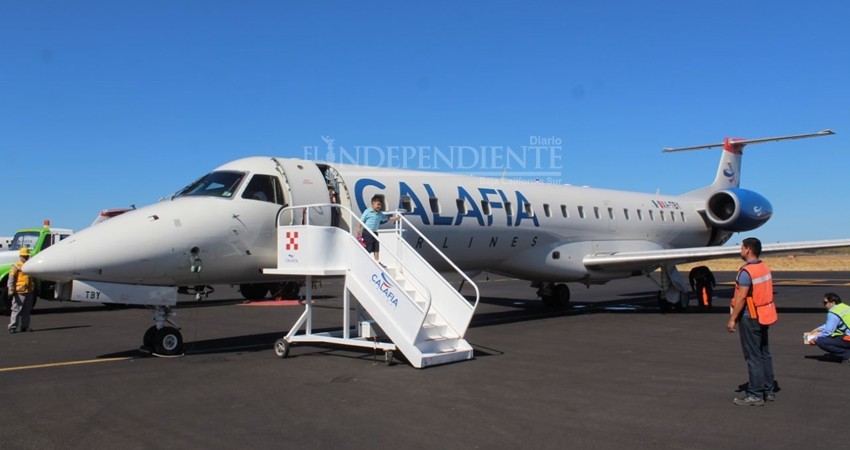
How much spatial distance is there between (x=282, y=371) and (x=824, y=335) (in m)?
7.76

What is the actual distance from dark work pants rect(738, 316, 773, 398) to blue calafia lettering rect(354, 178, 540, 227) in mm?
7462

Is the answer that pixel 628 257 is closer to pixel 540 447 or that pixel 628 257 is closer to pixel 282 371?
pixel 282 371

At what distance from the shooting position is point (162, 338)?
33.7 feet

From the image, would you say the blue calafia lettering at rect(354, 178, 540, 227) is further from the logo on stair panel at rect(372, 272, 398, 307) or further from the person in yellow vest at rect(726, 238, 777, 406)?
the person in yellow vest at rect(726, 238, 777, 406)

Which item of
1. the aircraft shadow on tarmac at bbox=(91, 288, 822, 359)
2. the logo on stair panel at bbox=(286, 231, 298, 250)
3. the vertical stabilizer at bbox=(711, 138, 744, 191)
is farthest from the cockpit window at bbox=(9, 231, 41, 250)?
the vertical stabilizer at bbox=(711, 138, 744, 191)

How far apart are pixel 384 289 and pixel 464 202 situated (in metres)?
5.69

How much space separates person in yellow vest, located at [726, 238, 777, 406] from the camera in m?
6.81

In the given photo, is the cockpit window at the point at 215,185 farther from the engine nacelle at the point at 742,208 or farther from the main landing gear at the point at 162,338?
the engine nacelle at the point at 742,208

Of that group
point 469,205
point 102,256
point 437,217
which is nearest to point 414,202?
point 437,217

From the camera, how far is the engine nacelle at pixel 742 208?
22.2 metres

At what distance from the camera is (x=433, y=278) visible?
413 inches

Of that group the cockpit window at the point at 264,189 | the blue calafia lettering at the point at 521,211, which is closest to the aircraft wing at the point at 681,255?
the blue calafia lettering at the point at 521,211

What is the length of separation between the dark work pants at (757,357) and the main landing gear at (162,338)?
8075 millimetres

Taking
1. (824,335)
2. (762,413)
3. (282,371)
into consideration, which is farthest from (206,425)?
(824,335)
